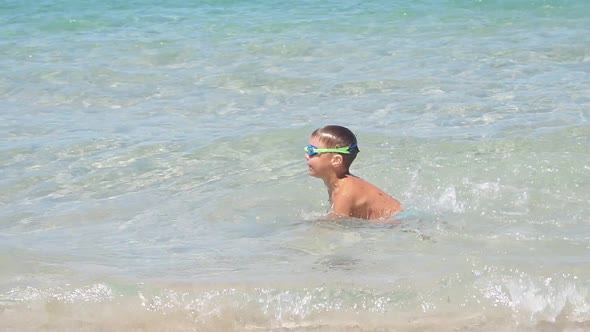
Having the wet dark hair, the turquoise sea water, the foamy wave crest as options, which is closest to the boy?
the wet dark hair

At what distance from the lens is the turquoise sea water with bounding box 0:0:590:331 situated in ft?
13.7

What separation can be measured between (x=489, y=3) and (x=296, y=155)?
898 centimetres

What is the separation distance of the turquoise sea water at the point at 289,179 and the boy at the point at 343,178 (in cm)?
15

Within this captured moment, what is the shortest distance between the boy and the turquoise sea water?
0.15 meters

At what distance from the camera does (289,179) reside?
258 inches

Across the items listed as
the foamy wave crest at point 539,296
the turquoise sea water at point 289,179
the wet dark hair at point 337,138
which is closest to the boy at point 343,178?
the wet dark hair at point 337,138

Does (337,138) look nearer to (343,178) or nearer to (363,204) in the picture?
(343,178)

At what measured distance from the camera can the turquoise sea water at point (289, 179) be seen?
4172mm

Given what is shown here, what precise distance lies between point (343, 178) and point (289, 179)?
0.85 m

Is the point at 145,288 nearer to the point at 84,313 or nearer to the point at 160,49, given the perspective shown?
the point at 84,313

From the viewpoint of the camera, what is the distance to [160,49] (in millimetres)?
11906

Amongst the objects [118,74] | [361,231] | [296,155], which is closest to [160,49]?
[118,74]

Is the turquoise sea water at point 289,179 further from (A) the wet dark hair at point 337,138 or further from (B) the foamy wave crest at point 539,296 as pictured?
(A) the wet dark hair at point 337,138

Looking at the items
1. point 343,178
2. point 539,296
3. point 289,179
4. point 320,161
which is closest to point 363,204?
point 343,178
